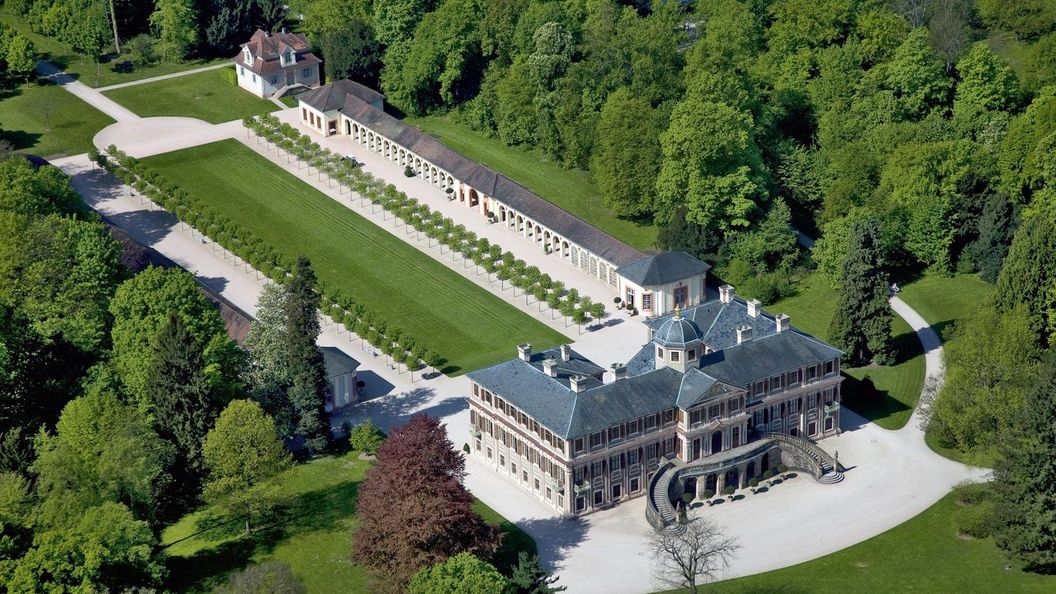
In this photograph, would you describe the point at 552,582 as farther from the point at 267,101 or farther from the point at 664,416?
the point at 267,101

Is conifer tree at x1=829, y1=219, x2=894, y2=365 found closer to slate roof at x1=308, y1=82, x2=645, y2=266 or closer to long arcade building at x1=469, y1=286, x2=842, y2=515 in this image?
long arcade building at x1=469, y1=286, x2=842, y2=515

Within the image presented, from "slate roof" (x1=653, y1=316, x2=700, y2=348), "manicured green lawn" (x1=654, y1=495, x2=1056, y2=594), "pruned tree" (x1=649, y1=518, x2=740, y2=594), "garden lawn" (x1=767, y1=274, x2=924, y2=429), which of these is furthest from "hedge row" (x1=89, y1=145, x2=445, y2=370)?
"manicured green lawn" (x1=654, y1=495, x2=1056, y2=594)

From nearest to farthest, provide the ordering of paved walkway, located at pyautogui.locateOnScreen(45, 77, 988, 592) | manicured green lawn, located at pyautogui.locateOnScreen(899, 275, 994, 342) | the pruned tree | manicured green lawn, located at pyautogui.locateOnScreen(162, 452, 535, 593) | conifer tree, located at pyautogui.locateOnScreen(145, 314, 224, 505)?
1. the pruned tree
2. manicured green lawn, located at pyautogui.locateOnScreen(162, 452, 535, 593)
3. paved walkway, located at pyautogui.locateOnScreen(45, 77, 988, 592)
4. conifer tree, located at pyautogui.locateOnScreen(145, 314, 224, 505)
5. manicured green lawn, located at pyautogui.locateOnScreen(899, 275, 994, 342)

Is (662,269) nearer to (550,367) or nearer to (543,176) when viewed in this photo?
(550,367)

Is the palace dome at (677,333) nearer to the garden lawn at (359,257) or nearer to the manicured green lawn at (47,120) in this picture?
the garden lawn at (359,257)

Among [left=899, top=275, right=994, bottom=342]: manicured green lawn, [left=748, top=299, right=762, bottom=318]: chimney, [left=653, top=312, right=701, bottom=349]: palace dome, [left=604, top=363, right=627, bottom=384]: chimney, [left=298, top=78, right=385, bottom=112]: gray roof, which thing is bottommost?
[left=899, top=275, right=994, bottom=342]: manicured green lawn

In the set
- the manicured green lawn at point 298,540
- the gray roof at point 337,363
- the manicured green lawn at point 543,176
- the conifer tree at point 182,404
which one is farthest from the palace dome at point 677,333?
the manicured green lawn at point 543,176
